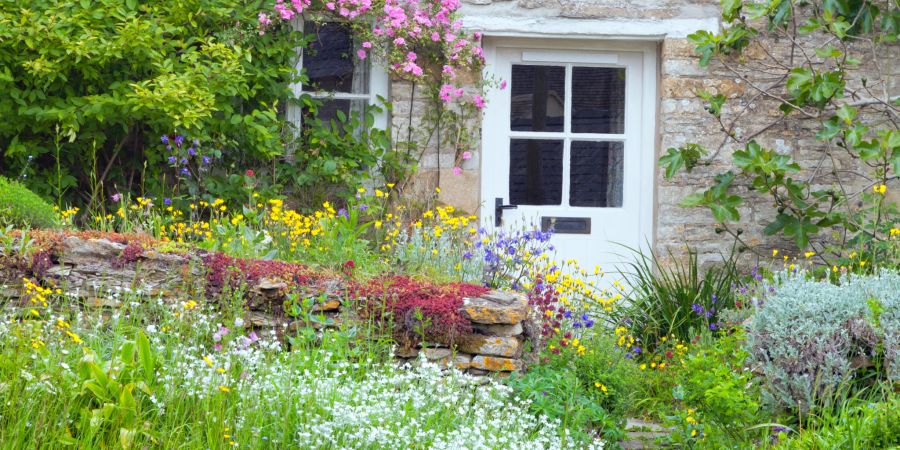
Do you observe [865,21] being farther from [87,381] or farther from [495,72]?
[87,381]

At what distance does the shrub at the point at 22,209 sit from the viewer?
5.28 m

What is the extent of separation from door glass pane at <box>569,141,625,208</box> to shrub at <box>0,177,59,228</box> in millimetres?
3567

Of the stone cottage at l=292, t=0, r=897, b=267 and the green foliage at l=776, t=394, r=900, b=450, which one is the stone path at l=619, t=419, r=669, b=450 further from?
the stone cottage at l=292, t=0, r=897, b=267

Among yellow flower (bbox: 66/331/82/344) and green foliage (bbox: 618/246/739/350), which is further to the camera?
green foliage (bbox: 618/246/739/350)

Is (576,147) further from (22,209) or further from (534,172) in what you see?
(22,209)

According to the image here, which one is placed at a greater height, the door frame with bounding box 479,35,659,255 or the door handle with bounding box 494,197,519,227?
the door frame with bounding box 479,35,659,255

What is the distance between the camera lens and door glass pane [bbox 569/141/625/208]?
738 centimetres

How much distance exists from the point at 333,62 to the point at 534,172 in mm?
1645

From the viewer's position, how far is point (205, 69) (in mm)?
6547

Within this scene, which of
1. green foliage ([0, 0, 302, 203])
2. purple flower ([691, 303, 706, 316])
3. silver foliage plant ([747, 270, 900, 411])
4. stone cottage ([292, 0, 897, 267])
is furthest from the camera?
stone cottage ([292, 0, 897, 267])

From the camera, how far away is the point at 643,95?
736 cm

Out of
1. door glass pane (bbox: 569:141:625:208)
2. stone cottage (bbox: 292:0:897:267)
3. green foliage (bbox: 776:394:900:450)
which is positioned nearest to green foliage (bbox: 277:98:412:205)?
stone cottage (bbox: 292:0:897:267)

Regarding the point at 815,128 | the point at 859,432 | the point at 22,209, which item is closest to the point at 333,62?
the point at 22,209

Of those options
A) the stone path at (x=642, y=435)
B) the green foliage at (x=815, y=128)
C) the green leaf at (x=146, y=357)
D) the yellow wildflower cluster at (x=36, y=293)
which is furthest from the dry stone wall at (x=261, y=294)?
the green foliage at (x=815, y=128)
